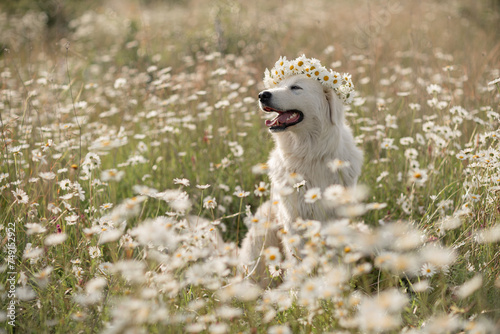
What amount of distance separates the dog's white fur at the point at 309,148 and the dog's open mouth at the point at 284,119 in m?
0.04

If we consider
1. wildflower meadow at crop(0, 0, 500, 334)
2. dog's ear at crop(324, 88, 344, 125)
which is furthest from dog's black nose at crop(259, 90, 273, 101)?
wildflower meadow at crop(0, 0, 500, 334)

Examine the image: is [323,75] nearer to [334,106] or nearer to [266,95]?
[334,106]

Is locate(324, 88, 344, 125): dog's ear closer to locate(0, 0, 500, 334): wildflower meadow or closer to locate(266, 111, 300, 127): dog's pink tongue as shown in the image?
locate(266, 111, 300, 127): dog's pink tongue

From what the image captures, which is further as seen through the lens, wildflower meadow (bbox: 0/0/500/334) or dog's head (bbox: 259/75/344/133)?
dog's head (bbox: 259/75/344/133)

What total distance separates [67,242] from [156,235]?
56.4 inches

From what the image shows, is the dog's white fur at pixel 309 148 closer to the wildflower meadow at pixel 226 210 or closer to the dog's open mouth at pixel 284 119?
the dog's open mouth at pixel 284 119

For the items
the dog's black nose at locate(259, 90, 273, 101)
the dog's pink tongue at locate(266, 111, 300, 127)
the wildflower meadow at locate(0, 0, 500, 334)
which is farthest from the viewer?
the dog's pink tongue at locate(266, 111, 300, 127)

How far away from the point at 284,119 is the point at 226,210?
121 centimetres

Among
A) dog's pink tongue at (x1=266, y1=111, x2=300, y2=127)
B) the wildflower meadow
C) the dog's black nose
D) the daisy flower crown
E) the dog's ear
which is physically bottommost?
the wildflower meadow

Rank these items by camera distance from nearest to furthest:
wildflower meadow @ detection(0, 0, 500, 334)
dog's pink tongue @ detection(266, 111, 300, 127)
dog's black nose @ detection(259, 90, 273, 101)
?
wildflower meadow @ detection(0, 0, 500, 334) → dog's black nose @ detection(259, 90, 273, 101) → dog's pink tongue @ detection(266, 111, 300, 127)

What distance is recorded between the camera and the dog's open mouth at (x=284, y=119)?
2965mm

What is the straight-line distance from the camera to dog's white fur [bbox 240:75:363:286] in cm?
296

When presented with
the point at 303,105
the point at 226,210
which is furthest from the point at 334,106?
the point at 226,210

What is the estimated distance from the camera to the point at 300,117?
3.05 meters
